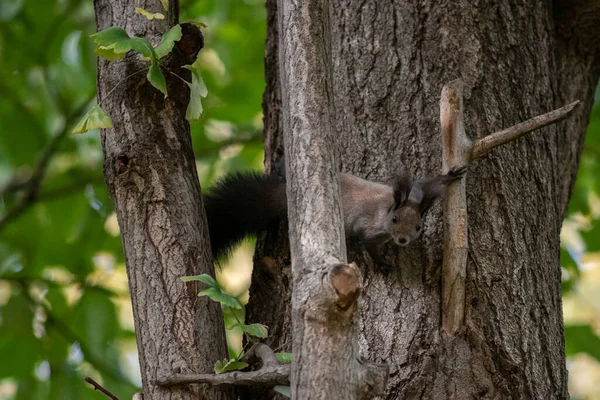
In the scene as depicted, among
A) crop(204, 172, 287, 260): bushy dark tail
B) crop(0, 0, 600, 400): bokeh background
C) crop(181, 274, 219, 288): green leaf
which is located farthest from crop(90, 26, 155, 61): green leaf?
crop(0, 0, 600, 400): bokeh background

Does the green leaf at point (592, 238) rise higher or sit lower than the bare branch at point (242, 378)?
higher

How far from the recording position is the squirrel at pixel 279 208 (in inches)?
113

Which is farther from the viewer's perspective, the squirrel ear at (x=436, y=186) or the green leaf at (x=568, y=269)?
the green leaf at (x=568, y=269)

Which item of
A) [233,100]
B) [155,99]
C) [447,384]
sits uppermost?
[233,100]

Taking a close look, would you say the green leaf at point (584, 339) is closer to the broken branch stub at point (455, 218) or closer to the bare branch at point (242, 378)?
the broken branch stub at point (455, 218)

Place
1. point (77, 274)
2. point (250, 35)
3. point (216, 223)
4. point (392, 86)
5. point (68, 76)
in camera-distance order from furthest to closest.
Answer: point (250, 35) → point (68, 76) → point (77, 274) → point (216, 223) → point (392, 86)

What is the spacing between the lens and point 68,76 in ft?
14.1

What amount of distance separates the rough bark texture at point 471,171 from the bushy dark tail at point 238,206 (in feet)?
0.71

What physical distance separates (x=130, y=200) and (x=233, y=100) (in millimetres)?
2265

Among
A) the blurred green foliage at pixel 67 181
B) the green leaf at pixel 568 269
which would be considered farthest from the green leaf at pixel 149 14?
the green leaf at pixel 568 269

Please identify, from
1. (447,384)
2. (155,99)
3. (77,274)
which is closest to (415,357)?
(447,384)

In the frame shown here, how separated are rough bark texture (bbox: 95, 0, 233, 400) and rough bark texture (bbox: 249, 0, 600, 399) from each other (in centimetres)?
39

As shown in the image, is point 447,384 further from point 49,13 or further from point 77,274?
point 49,13

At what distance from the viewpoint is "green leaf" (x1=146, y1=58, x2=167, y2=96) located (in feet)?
6.87
